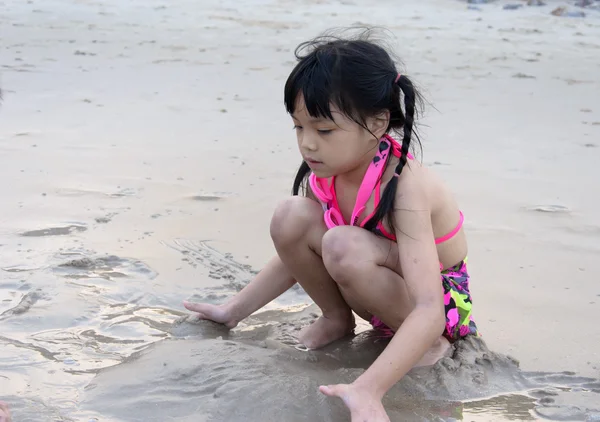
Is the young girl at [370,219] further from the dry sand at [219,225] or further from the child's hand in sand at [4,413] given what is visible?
the child's hand in sand at [4,413]

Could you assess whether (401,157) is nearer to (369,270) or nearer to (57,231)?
(369,270)

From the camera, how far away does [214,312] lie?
269 cm

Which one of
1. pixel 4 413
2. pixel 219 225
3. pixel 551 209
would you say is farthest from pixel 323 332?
pixel 551 209

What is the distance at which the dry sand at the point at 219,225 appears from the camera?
226 cm

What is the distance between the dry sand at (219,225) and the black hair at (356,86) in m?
0.59

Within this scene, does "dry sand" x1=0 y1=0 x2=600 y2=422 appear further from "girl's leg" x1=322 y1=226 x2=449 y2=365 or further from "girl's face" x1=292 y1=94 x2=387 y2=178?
"girl's face" x1=292 y1=94 x2=387 y2=178

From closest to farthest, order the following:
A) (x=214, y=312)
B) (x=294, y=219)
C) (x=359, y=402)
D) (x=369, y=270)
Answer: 1. (x=359, y=402)
2. (x=369, y=270)
3. (x=294, y=219)
4. (x=214, y=312)

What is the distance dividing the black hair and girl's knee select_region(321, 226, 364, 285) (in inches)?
3.3

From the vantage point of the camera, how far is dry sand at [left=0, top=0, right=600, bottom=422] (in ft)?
7.43

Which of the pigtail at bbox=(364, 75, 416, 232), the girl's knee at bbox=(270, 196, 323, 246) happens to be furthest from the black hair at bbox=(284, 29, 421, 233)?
the girl's knee at bbox=(270, 196, 323, 246)

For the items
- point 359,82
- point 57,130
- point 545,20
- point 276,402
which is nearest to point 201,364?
point 276,402

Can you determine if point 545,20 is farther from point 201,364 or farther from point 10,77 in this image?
point 201,364

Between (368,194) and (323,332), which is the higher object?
(368,194)

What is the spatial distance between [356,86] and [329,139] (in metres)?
0.15
